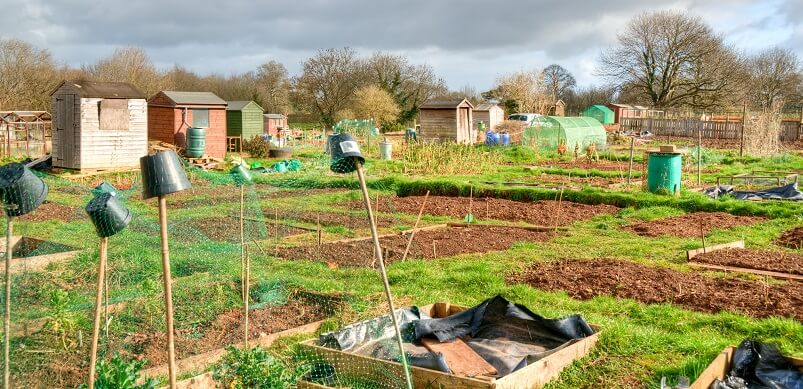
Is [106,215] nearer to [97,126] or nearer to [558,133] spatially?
[97,126]

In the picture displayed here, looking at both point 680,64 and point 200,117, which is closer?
point 200,117

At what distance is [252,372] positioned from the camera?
17.0 ft

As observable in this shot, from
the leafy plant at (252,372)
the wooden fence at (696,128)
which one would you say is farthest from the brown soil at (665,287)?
the wooden fence at (696,128)

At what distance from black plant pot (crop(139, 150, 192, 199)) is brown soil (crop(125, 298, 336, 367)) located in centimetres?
252

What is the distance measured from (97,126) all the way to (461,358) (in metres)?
21.8

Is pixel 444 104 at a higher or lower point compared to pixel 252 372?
higher

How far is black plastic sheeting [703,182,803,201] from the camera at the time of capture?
17266mm

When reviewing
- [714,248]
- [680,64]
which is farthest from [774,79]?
[714,248]

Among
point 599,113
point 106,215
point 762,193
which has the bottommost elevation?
point 762,193

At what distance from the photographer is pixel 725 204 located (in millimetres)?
15750

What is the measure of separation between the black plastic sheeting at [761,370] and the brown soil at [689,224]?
7.25m

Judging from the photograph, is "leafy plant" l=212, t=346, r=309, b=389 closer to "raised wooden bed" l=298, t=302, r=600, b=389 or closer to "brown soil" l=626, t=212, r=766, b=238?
"raised wooden bed" l=298, t=302, r=600, b=389

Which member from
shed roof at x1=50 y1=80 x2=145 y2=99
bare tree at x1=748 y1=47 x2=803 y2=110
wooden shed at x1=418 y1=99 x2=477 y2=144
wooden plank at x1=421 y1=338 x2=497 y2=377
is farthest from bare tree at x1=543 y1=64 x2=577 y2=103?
wooden plank at x1=421 y1=338 x2=497 y2=377

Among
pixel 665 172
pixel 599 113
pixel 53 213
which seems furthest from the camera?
pixel 599 113
